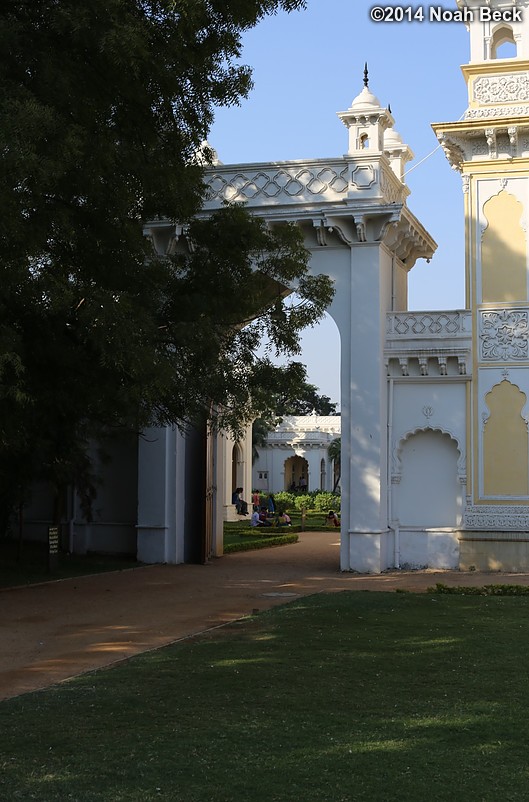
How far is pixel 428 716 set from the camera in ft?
22.0

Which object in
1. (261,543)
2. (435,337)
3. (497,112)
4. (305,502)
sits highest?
(497,112)

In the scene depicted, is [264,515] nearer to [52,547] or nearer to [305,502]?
[305,502]

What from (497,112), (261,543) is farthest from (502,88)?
(261,543)

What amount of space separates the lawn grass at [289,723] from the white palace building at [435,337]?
7583mm

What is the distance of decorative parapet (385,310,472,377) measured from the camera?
18.0m

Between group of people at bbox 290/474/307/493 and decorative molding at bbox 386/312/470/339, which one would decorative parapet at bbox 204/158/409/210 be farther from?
group of people at bbox 290/474/307/493

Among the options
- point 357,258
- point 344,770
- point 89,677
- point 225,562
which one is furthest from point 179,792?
point 225,562

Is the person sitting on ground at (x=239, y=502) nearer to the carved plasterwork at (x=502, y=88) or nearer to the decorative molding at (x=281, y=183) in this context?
the decorative molding at (x=281, y=183)

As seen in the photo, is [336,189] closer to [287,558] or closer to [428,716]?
[287,558]

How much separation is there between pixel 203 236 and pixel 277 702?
7351 millimetres

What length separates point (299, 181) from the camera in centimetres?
1834

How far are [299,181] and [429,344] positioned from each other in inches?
146

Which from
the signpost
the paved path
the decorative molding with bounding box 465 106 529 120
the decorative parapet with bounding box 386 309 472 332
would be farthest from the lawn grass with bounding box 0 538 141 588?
the decorative molding with bounding box 465 106 529 120

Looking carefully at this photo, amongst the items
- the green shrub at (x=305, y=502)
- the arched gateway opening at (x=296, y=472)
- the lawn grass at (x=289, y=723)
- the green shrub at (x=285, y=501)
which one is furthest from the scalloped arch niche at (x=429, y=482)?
the arched gateway opening at (x=296, y=472)
